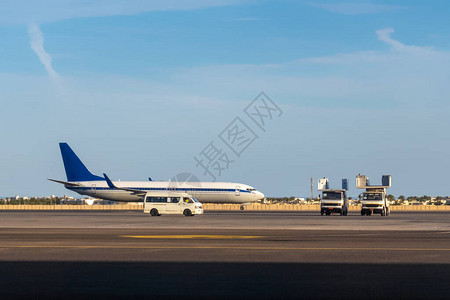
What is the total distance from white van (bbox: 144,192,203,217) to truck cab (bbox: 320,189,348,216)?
17613 mm

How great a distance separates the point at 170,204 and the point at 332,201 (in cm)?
2063

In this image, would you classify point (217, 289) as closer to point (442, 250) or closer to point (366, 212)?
point (442, 250)

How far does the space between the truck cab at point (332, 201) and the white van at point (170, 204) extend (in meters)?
17.6

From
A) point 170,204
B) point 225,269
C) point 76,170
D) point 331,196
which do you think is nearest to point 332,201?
point 331,196

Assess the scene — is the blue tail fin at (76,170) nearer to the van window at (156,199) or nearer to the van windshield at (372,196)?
the van window at (156,199)

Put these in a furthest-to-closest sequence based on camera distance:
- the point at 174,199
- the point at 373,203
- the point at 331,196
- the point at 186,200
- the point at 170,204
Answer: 1. the point at 331,196
2. the point at 373,203
3. the point at 174,199
4. the point at 170,204
5. the point at 186,200

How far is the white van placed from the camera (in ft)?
206

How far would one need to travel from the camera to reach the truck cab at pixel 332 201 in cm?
7438

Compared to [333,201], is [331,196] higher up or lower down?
higher up

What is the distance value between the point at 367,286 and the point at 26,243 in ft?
52.7

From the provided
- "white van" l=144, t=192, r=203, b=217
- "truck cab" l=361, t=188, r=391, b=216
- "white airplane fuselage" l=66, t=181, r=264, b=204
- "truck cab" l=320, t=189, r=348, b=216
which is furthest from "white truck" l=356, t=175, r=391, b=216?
"white airplane fuselage" l=66, t=181, r=264, b=204

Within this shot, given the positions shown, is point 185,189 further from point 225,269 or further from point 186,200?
point 225,269

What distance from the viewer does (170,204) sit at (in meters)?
63.2

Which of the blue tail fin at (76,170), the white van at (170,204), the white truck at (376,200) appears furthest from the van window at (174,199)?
the blue tail fin at (76,170)
